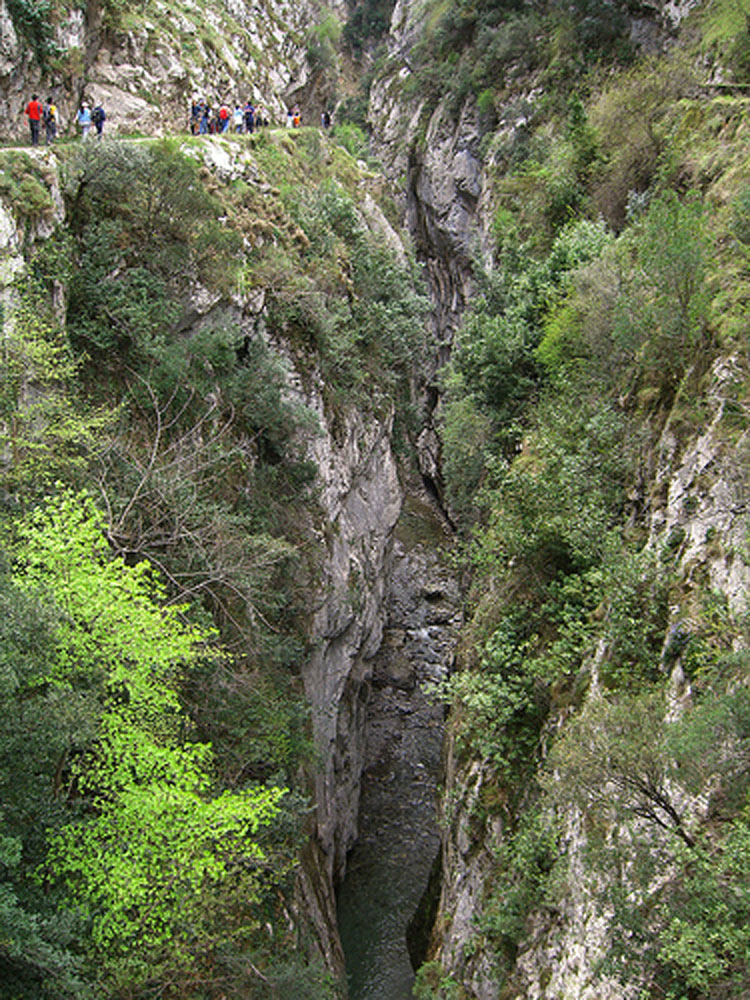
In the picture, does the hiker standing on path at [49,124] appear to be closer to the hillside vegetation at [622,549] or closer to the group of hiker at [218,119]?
the group of hiker at [218,119]

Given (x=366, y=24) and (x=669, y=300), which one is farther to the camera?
(x=366, y=24)

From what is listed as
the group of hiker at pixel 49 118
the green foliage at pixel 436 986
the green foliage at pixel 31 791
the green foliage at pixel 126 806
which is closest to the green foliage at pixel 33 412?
the green foliage at pixel 126 806

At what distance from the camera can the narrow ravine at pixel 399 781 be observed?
19.7 m

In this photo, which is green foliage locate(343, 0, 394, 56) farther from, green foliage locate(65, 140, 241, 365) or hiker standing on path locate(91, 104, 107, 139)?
green foliage locate(65, 140, 241, 365)

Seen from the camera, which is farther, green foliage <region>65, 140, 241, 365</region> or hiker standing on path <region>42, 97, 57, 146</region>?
hiker standing on path <region>42, 97, 57, 146</region>

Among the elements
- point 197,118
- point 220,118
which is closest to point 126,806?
point 197,118

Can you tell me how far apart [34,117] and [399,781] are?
24089 millimetres

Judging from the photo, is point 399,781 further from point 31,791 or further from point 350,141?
point 350,141

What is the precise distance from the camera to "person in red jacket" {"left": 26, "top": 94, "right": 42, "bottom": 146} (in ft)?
53.5

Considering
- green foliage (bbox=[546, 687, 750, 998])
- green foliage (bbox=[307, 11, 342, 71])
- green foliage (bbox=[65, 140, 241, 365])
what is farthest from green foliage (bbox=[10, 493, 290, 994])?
green foliage (bbox=[307, 11, 342, 71])

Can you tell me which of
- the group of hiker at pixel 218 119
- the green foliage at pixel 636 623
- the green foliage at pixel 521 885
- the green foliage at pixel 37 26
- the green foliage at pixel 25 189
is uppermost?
the group of hiker at pixel 218 119

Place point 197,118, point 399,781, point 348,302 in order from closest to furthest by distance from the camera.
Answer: point 348,302 → point 197,118 → point 399,781

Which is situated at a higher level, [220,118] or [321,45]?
[321,45]

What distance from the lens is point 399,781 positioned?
25391 mm
